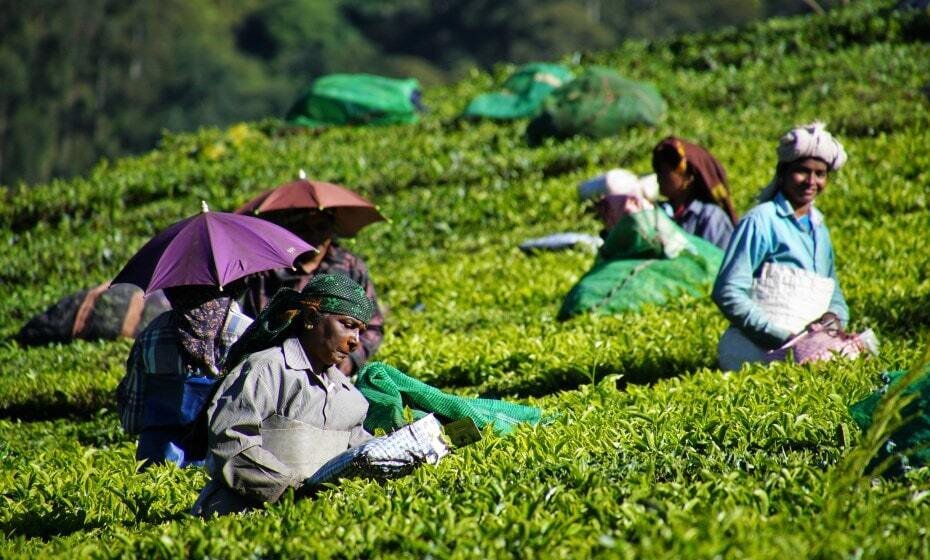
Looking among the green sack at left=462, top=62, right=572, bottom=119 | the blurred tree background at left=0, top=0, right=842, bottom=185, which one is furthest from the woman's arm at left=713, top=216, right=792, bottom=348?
the blurred tree background at left=0, top=0, right=842, bottom=185

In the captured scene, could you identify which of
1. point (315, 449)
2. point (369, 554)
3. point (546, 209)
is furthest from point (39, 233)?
point (369, 554)

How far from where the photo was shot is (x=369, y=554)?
401 centimetres

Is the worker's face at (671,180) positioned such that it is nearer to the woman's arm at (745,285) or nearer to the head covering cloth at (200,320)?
the woman's arm at (745,285)

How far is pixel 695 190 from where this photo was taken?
8781mm

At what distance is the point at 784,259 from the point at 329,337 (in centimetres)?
274

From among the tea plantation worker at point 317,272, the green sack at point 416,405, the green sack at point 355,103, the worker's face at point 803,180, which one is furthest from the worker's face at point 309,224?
the green sack at point 355,103

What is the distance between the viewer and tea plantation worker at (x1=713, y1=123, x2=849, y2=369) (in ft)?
21.1

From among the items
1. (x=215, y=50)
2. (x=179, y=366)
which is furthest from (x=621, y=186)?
(x=215, y=50)

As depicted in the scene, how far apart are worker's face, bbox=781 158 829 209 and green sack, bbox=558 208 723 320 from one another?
188 cm

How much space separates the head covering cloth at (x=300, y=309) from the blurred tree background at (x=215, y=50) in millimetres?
51346

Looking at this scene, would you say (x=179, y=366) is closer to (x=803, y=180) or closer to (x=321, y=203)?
(x=321, y=203)

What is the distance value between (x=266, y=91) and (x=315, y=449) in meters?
68.9

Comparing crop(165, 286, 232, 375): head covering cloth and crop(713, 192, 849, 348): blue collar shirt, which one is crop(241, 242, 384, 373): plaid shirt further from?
crop(713, 192, 849, 348): blue collar shirt

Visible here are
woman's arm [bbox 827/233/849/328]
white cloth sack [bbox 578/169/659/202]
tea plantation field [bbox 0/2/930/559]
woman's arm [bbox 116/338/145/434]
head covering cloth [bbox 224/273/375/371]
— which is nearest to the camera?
tea plantation field [bbox 0/2/930/559]
